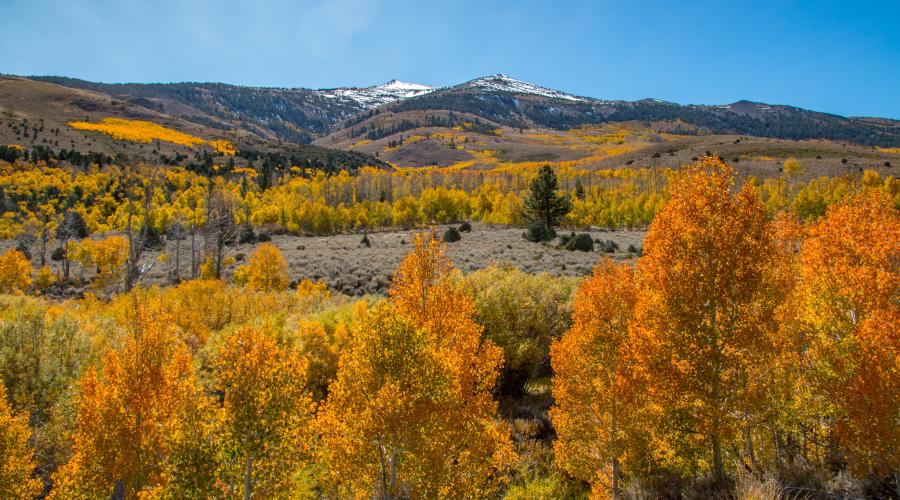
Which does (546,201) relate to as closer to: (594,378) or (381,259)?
(381,259)

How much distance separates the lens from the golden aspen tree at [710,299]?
27.7 feet

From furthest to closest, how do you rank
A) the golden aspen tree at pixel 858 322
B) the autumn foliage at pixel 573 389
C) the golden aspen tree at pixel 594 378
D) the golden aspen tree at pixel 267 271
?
the golden aspen tree at pixel 267 271 → the golden aspen tree at pixel 594 378 → the autumn foliage at pixel 573 389 → the golden aspen tree at pixel 858 322

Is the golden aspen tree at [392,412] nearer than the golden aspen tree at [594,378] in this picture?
Yes

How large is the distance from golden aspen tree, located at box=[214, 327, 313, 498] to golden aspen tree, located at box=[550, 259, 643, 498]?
7893 millimetres

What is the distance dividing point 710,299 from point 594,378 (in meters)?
5.22

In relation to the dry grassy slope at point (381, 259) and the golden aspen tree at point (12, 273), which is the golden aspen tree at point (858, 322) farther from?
the golden aspen tree at point (12, 273)

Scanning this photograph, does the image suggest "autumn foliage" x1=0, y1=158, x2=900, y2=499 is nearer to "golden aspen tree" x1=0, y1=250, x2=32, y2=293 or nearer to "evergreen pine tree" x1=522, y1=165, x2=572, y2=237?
"golden aspen tree" x1=0, y1=250, x2=32, y2=293

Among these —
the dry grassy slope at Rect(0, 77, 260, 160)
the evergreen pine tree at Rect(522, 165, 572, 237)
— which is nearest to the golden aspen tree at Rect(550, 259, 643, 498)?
the evergreen pine tree at Rect(522, 165, 572, 237)

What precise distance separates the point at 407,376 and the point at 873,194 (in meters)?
15.7

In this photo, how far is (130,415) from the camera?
11.3 meters

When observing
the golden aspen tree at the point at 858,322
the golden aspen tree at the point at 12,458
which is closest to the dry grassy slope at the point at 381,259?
the golden aspen tree at the point at 858,322

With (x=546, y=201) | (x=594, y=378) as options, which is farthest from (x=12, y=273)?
(x=546, y=201)

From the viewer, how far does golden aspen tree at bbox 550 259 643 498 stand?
1266 cm

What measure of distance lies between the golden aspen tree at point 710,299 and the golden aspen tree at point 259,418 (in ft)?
23.6
